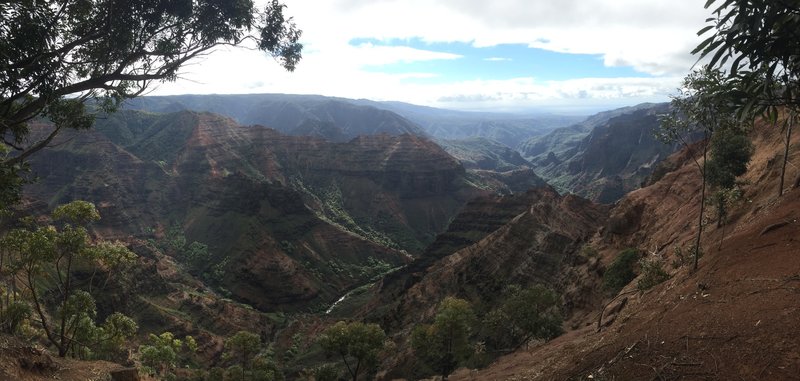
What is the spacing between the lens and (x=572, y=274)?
56156mm

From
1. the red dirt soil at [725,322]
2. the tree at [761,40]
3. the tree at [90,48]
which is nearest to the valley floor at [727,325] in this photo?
the red dirt soil at [725,322]

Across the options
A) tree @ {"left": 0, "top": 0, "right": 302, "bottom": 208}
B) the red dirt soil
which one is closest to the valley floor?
the red dirt soil

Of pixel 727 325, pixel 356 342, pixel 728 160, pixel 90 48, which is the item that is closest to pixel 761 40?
pixel 727 325

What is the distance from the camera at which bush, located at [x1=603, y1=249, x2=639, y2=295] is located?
38.2 meters

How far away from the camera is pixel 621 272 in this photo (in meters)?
38.8

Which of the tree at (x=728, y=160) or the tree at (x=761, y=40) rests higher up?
the tree at (x=761, y=40)

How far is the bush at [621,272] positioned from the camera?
3824 centimetres

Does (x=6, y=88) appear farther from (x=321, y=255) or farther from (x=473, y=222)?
(x=321, y=255)

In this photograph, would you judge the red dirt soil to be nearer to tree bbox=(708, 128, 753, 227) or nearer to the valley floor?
the valley floor

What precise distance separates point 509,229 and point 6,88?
256ft

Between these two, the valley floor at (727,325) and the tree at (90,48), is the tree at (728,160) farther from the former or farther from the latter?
the tree at (90,48)

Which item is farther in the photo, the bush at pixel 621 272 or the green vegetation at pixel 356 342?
the green vegetation at pixel 356 342

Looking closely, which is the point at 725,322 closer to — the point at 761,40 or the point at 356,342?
the point at 761,40

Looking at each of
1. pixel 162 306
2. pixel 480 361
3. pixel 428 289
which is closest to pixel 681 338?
pixel 480 361
